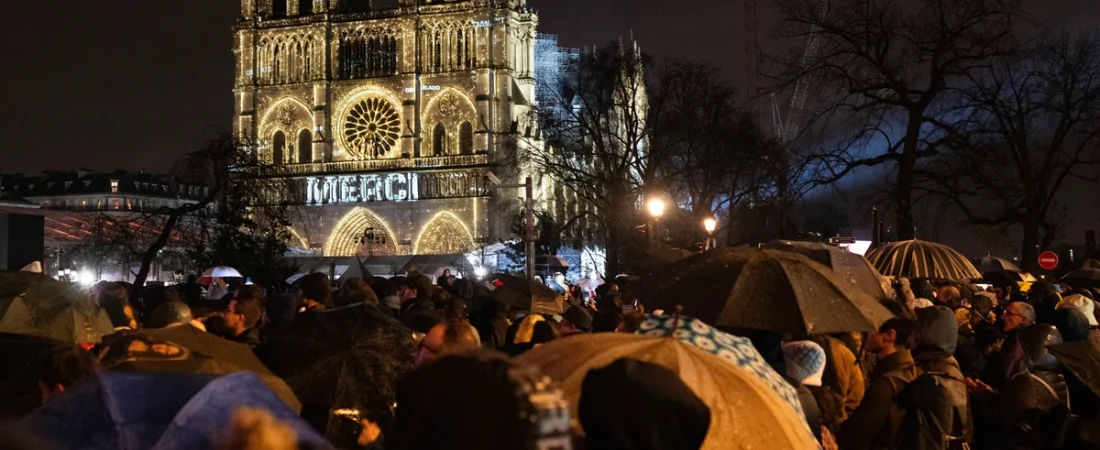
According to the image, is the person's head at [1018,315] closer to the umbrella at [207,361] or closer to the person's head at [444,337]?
the person's head at [444,337]

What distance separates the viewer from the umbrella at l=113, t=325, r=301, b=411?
4.03 metres

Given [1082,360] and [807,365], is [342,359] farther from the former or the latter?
[1082,360]

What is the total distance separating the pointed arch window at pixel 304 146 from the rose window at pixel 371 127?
81.9 inches

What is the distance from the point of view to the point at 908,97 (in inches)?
679

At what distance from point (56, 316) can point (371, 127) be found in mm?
59283

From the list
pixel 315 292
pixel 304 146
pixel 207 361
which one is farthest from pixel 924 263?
pixel 304 146

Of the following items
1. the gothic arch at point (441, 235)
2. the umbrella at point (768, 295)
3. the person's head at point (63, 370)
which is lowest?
the person's head at point (63, 370)

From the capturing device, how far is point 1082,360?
→ 751 cm

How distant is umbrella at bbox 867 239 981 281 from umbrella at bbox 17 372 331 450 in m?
11.2

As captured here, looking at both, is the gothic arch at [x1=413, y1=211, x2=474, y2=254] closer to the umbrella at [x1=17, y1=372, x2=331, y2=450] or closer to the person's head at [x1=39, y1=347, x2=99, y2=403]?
the person's head at [x1=39, y1=347, x2=99, y2=403]

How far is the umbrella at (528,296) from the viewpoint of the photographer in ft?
44.4

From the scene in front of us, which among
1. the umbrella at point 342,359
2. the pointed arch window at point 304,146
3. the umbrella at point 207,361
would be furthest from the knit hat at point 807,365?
the pointed arch window at point 304,146

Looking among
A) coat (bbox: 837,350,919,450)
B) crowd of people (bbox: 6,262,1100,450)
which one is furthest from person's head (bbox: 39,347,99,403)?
coat (bbox: 837,350,919,450)

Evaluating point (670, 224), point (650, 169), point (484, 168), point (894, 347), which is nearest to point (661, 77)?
point (650, 169)
